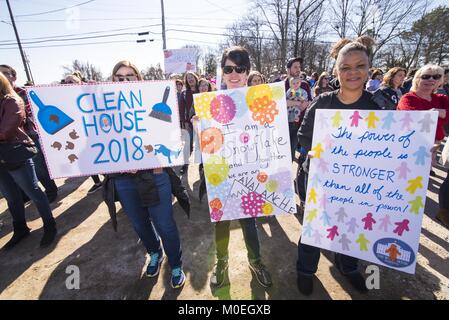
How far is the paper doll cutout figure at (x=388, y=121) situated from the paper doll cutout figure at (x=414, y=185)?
1.34 ft

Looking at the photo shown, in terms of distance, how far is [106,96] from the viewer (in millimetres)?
1955

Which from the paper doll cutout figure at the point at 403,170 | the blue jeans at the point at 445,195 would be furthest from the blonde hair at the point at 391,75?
the paper doll cutout figure at the point at 403,170

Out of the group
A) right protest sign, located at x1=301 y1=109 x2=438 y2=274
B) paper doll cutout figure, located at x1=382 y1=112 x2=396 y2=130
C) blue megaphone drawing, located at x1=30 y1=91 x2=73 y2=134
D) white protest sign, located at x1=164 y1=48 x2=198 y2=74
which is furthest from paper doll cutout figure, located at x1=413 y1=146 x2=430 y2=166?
white protest sign, located at x1=164 y1=48 x2=198 y2=74

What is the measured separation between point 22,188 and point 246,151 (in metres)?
2.91

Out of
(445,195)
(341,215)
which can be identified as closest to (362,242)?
(341,215)

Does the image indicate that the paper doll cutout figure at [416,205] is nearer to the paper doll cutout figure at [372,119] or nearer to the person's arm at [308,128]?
the paper doll cutout figure at [372,119]

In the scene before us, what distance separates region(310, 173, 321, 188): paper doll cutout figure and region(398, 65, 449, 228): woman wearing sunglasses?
1.90 meters

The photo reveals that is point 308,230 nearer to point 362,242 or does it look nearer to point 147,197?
point 362,242

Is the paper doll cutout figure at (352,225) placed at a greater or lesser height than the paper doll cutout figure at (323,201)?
lesser

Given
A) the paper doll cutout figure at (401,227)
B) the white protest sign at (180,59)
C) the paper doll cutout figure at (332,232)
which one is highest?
the white protest sign at (180,59)

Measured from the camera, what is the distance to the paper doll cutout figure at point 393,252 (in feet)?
5.90

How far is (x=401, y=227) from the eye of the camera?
5.83 ft

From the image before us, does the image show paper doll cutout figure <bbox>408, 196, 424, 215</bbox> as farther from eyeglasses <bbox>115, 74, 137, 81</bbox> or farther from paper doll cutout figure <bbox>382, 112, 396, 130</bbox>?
eyeglasses <bbox>115, 74, 137, 81</bbox>
